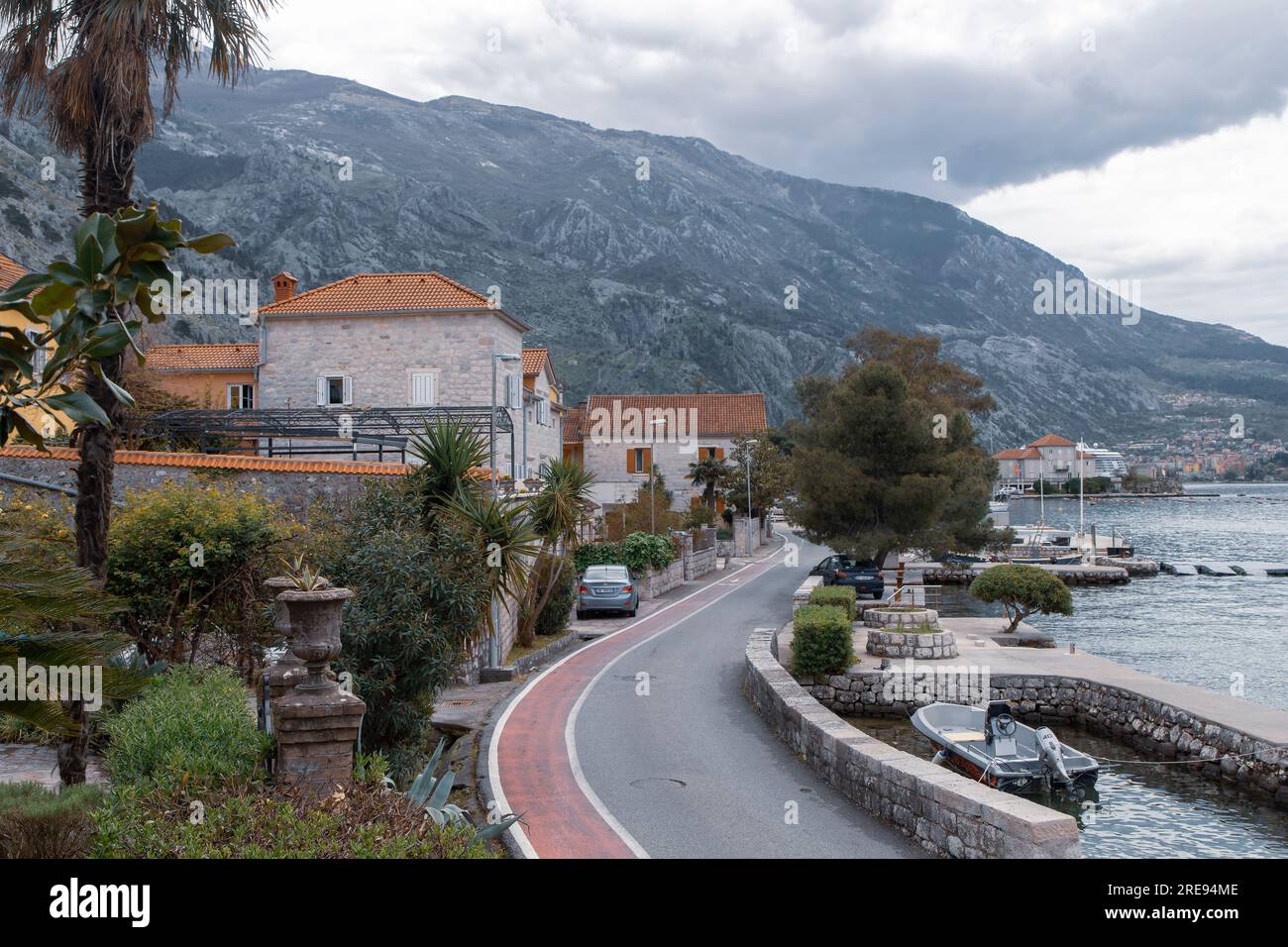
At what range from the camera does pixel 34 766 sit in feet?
34.0

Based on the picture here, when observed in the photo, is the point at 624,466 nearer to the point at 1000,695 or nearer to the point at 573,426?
the point at 573,426

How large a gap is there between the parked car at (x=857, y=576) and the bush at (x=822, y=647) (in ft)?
43.6

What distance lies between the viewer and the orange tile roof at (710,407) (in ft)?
252

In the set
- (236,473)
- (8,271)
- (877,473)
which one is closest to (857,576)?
(877,473)

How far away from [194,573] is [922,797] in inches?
382

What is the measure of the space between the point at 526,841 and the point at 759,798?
3189 millimetres

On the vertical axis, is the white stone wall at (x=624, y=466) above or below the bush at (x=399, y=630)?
above

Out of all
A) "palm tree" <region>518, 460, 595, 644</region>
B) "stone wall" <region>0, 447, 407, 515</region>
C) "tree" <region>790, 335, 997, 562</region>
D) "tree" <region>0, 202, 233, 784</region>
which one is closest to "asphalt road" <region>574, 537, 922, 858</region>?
"palm tree" <region>518, 460, 595, 644</region>

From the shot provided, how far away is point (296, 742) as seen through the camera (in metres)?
7.38

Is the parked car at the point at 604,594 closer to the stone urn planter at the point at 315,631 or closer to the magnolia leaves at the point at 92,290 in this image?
the stone urn planter at the point at 315,631


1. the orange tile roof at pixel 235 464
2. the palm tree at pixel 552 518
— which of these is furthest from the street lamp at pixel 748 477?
the orange tile roof at pixel 235 464

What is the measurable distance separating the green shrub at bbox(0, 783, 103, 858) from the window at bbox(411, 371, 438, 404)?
35.5m
